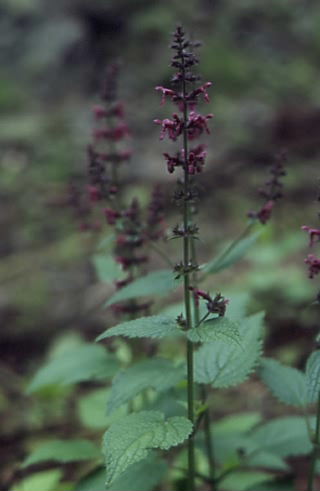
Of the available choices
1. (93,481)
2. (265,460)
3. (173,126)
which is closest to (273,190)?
(173,126)

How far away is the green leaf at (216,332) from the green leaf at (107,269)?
1277 mm

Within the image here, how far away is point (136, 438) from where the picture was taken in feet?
7.20

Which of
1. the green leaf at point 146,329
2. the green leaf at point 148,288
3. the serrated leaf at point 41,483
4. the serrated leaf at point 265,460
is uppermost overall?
the green leaf at point 148,288

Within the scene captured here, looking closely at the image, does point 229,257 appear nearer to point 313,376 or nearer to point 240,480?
point 313,376

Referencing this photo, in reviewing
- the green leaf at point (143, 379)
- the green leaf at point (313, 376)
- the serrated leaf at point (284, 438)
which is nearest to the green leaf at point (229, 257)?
the green leaf at point (143, 379)

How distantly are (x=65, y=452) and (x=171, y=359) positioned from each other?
0.74 metres

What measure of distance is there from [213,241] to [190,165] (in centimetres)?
514

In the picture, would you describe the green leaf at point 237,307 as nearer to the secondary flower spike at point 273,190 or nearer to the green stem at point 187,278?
the secondary flower spike at point 273,190

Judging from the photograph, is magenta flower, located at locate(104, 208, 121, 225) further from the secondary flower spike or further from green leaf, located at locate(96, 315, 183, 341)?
green leaf, located at locate(96, 315, 183, 341)

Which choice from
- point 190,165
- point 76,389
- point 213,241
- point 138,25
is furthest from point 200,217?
point 138,25

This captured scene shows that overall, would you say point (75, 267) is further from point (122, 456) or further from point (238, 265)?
point (122, 456)

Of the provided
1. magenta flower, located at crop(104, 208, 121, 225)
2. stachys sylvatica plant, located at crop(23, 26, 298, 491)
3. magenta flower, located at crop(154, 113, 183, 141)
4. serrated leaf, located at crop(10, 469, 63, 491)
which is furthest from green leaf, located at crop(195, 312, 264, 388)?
serrated leaf, located at crop(10, 469, 63, 491)

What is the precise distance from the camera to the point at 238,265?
6.87 metres

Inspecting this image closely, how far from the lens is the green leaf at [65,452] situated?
3.08 metres
